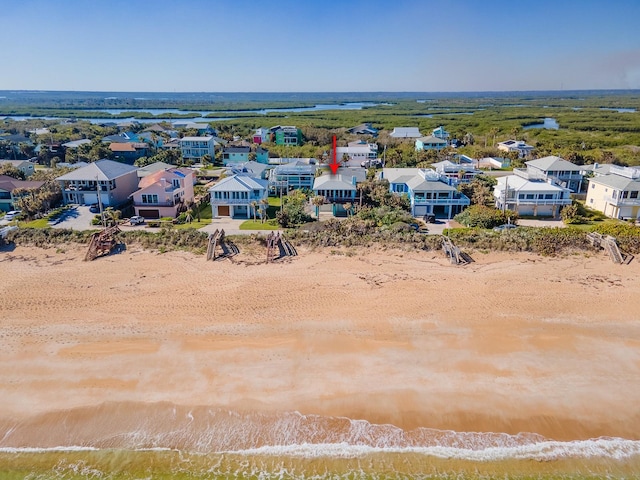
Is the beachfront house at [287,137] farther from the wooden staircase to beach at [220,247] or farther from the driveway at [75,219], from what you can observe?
the wooden staircase to beach at [220,247]

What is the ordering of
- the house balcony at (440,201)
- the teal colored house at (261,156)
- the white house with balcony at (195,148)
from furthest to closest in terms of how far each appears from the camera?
the white house with balcony at (195,148)
the teal colored house at (261,156)
the house balcony at (440,201)

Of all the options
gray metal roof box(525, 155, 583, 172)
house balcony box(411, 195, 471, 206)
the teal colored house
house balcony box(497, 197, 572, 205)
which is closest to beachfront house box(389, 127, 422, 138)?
the teal colored house

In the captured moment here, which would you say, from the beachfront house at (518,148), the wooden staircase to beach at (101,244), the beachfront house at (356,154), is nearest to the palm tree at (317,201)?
the wooden staircase to beach at (101,244)

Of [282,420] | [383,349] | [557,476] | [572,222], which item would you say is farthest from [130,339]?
[572,222]

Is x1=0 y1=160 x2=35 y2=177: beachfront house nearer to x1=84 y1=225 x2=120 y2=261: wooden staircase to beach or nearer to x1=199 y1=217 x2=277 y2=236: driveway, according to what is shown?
x1=84 y1=225 x2=120 y2=261: wooden staircase to beach

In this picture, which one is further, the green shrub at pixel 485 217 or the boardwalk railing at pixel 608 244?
the green shrub at pixel 485 217

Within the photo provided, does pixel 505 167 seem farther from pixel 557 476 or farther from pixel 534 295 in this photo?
pixel 557 476

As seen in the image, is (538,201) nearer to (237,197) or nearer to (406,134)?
(237,197)
